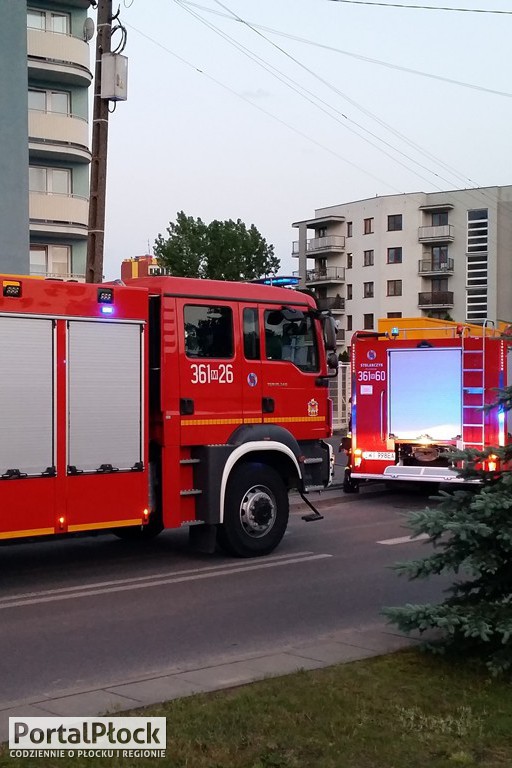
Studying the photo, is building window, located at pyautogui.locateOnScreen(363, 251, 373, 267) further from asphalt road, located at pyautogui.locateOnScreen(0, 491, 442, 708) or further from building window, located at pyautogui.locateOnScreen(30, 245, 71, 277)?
asphalt road, located at pyautogui.locateOnScreen(0, 491, 442, 708)

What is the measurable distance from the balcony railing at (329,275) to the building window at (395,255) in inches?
192

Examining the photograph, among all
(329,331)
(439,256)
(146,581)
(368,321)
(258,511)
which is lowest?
(146,581)

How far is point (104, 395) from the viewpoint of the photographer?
10.0m

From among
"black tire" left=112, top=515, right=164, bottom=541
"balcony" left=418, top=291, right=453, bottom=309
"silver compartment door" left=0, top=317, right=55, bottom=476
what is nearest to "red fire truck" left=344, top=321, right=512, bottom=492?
"black tire" left=112, top=515, right=164, bottom=541

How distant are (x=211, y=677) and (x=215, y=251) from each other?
6375 centimetres

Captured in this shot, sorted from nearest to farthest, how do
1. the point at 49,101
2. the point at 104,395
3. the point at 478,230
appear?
the point at 104,395 → the point at 49,101 → the point at 478,230

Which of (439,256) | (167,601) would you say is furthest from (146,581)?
(439,256)

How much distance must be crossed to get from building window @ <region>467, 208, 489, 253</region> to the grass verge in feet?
243

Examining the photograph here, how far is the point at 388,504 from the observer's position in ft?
53.9

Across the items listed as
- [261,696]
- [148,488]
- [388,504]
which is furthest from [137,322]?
[388,504]

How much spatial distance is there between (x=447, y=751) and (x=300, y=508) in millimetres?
10890

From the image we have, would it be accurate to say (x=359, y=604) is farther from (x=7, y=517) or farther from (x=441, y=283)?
(x=441, y=283)

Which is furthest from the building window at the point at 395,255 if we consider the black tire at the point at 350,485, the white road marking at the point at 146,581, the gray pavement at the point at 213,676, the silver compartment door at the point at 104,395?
the gray pavement at the point at 213,676

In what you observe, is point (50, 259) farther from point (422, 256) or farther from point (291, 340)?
point (422, 256)
